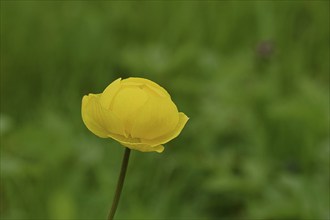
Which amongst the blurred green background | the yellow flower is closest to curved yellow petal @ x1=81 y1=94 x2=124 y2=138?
the yellow flower

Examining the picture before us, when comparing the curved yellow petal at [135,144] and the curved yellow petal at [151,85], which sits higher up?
the curved yellow petal at [151,85]

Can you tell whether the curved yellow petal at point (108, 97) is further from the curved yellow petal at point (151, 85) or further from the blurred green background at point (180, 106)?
the blurred green background at point (180, 106)

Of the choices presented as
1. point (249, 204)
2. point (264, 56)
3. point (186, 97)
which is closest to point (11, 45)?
point (186, 97)

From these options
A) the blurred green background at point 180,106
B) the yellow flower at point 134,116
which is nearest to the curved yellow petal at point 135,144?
the yellow flower at point 134,116

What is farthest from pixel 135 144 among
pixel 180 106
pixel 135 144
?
pixel 180 106

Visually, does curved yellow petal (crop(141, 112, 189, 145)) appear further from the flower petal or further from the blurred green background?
the blurred green background

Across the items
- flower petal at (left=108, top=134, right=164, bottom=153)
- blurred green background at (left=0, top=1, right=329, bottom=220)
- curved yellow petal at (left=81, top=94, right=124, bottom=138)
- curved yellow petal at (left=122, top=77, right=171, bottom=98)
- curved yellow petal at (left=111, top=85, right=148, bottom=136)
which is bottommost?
blurred green background at (left=0, top=1, right=329, bottom=220)

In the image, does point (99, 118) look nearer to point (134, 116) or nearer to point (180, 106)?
point (134, 116)
